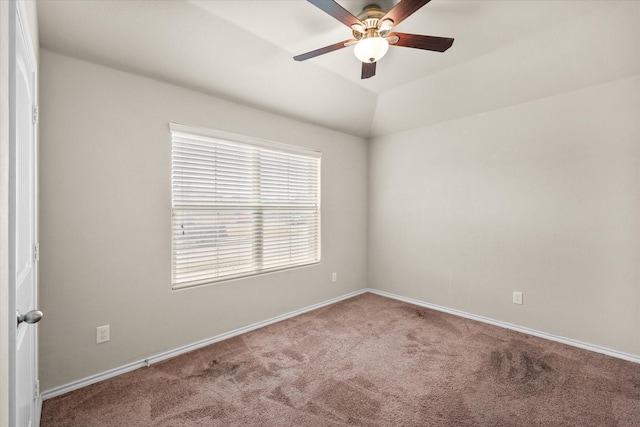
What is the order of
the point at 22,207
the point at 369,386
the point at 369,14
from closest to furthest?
the point at 22,207 < the point at 369,14 < the point at 369,386

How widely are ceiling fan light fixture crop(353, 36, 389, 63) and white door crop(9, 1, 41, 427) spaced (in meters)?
1.64

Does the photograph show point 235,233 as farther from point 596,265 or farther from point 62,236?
point 596,265

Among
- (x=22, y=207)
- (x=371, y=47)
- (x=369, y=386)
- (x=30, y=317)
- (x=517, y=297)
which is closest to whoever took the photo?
(x=30, y=317)

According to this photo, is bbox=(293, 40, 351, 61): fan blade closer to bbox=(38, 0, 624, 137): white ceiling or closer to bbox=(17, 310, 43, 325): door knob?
bbox=(38, 0, 624, 137): white ceiling

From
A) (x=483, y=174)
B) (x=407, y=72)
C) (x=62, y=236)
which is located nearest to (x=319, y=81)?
(x=407, y=72)

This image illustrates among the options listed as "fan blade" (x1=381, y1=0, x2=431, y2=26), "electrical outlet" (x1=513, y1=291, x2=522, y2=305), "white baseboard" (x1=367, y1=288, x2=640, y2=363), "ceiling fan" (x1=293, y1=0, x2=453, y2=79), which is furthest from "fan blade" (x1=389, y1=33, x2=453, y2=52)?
"white baseboard" (x1=367, y1=288, x2=640, y2=363)

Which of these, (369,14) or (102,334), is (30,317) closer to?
(102,334)

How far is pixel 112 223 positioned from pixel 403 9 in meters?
2.49

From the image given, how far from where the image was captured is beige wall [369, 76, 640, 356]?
259 cm

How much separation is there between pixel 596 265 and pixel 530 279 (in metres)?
0.54

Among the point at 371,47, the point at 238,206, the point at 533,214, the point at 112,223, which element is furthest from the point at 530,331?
the point at 112,223

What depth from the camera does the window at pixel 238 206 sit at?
270cm

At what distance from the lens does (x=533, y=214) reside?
9.93 feet

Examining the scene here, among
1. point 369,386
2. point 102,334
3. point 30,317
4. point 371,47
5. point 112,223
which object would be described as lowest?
point 369,386
